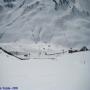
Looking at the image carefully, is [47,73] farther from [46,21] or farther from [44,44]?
[46,21]

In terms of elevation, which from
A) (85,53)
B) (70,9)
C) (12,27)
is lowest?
(85,53)

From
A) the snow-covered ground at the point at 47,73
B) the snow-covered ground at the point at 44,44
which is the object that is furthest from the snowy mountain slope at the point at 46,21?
the snow-covered ground at the point at 47,73

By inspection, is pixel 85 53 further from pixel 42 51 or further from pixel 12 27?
pixel 12 27

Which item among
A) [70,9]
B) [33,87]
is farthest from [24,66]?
[70,9]

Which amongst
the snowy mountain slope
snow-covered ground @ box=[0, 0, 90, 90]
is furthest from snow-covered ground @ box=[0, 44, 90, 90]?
the snowy mountain slope

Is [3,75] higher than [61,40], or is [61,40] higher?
[61,40]

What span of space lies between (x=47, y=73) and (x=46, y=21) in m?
0.48

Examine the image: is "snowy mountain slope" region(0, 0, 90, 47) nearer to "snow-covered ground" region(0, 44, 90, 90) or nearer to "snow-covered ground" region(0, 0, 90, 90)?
"snow-covered ground" region(0, 0, 90, 90)

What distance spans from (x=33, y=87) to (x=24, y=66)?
8.2 inches

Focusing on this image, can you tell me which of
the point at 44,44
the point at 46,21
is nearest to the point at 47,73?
the point at 44,44

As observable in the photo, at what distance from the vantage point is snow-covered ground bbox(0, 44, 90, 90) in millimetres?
1680

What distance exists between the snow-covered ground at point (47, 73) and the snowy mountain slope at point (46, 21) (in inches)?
6.3

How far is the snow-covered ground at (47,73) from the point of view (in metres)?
1.68

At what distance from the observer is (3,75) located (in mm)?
1698
